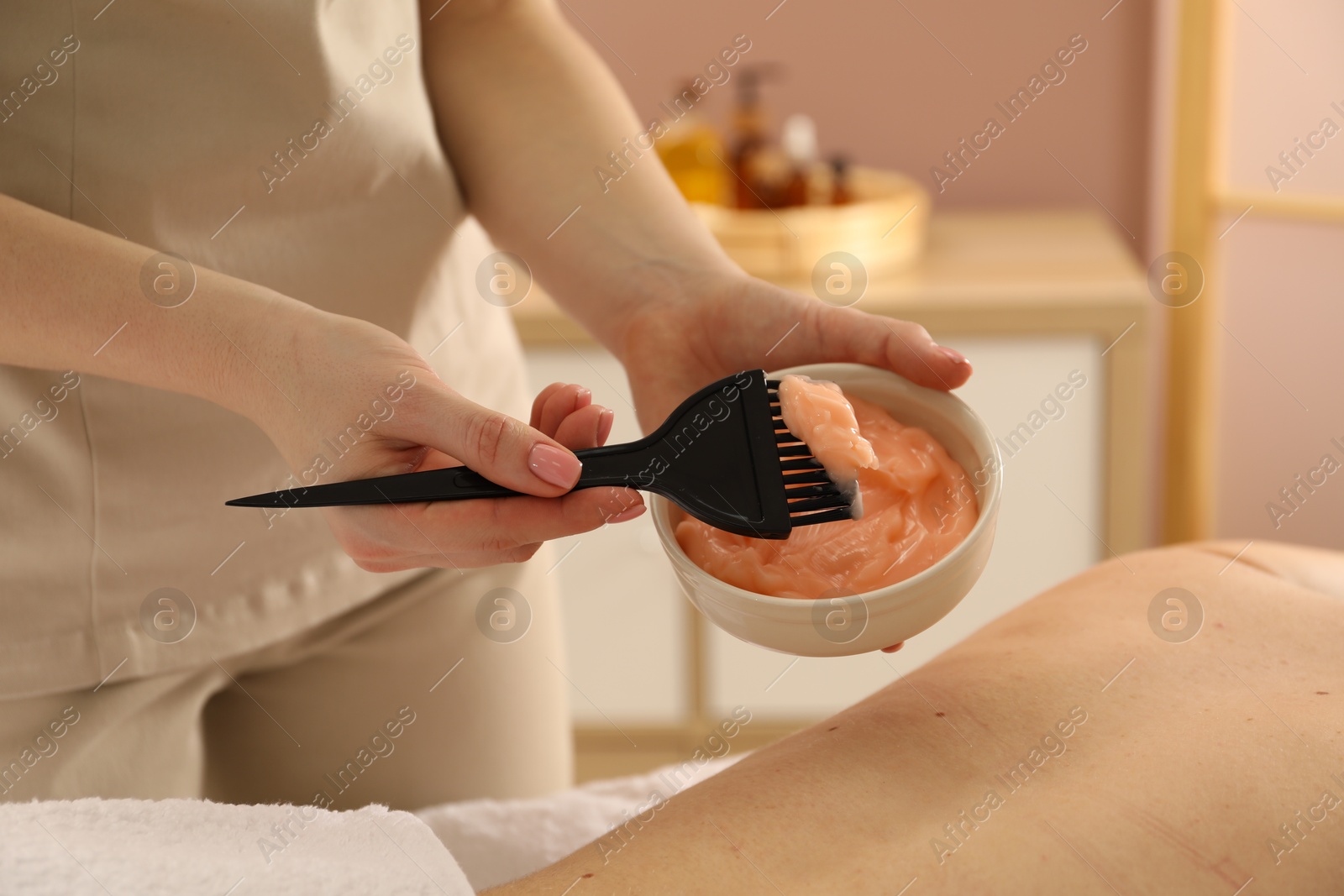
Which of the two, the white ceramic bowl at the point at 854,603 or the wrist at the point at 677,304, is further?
the wrist at the point at 677,304

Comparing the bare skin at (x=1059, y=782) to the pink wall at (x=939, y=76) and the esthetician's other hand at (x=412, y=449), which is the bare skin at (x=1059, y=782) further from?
the pink wall at (x=939, y=76)

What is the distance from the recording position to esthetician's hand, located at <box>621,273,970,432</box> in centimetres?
79

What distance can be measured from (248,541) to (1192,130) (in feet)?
5.68

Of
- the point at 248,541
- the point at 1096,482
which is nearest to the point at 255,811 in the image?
the point at 248,541

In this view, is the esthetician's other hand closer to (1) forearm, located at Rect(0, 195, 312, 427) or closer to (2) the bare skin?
(1) forearm, located at Rect(0, 195, 312, 427)

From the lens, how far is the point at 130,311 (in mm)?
683

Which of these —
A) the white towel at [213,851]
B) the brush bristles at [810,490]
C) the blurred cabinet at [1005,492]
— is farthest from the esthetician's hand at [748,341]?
the blurred cabinet at [1005,492]

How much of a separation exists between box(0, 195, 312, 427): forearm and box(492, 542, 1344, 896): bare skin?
339 millimetres

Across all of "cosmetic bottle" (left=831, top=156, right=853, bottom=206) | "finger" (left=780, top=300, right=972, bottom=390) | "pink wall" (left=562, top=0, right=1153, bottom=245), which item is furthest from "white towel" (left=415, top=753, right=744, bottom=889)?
"pink wall" (left=562, top=0, right=1153, bottom=245)

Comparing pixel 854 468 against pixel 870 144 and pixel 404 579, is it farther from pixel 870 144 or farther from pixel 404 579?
pixel 870 144

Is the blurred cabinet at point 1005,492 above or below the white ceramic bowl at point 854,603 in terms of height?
below

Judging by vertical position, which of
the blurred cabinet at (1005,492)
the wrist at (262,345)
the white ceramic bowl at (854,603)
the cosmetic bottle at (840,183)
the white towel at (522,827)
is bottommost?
the blurred cabinet at (1005,492)

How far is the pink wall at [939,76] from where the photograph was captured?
218 centimetres

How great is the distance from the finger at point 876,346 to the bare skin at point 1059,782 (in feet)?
0.68
